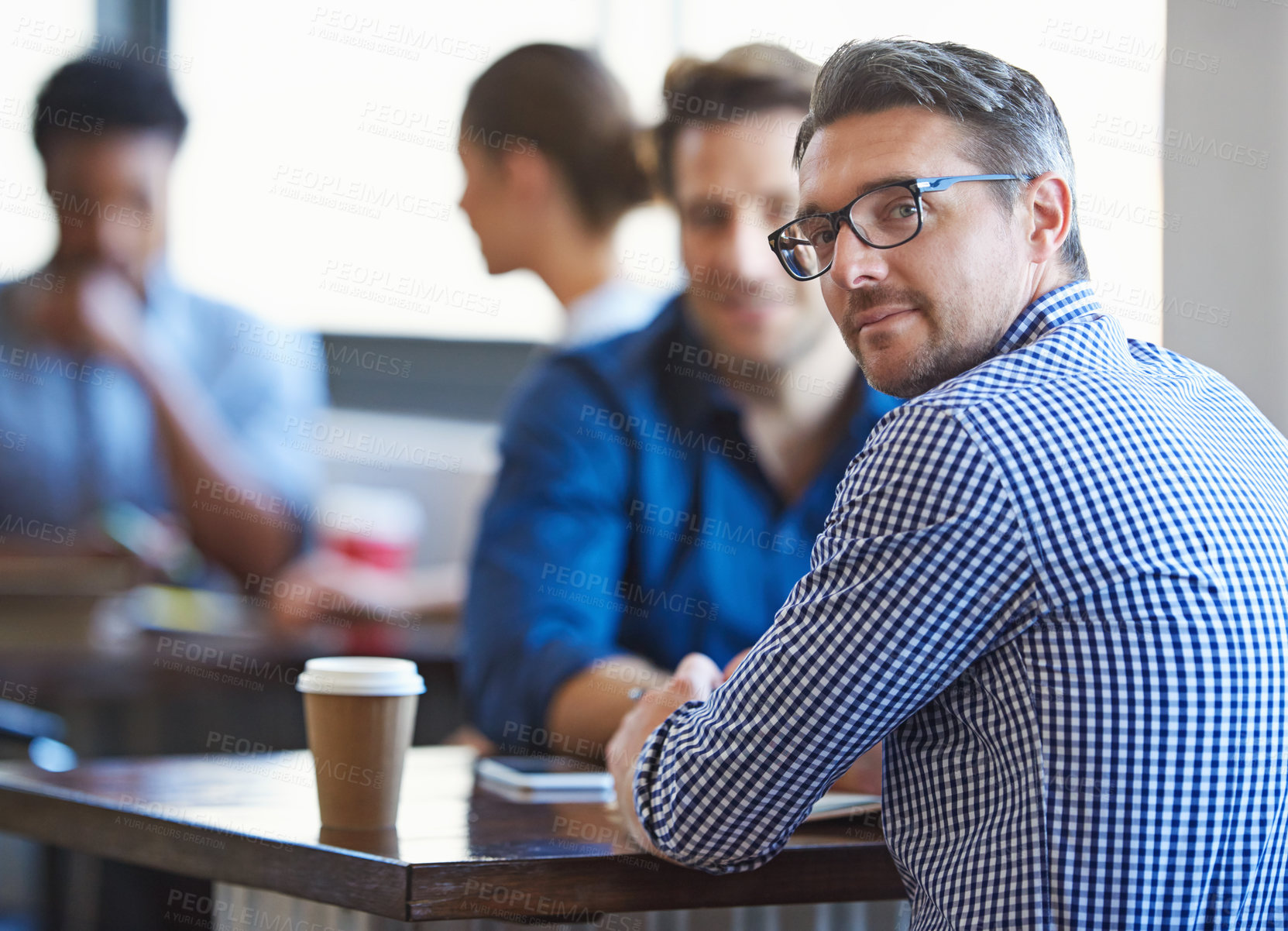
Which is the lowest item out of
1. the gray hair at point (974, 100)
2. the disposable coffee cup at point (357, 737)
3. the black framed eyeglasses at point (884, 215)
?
the disposable coffee cup at point (357, 737)

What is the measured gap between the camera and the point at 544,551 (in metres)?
1.98

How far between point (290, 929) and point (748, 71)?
161 centimetres

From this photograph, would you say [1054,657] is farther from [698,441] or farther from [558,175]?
[558,175]

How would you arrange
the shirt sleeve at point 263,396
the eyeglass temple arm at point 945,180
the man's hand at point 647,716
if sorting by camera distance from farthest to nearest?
the shirt sleeve at point 263,396, the man's hand at point 647,716, the eyeglass temple arm at point 945,180

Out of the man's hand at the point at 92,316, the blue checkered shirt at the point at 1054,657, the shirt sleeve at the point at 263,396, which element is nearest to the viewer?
the blue checkered shirt at the point at 1054,657

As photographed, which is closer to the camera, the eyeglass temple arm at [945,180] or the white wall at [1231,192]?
the eyeglass temple arm at [945,180]

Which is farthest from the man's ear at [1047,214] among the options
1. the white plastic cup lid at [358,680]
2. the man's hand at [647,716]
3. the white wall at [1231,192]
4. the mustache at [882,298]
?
the white wall at [1231,192]

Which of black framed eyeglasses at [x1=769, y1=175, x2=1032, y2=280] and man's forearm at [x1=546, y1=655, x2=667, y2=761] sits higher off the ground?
black framed eyeglasses at [x1=769, y1=175, x2=1032, y2=280]

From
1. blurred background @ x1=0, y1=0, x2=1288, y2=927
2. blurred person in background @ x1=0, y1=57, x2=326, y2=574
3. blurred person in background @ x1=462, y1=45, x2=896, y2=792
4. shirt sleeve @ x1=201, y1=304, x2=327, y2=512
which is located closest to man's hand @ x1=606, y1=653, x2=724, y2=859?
blurred person in background @ x1=462, y1=45, x2=896, y2=792

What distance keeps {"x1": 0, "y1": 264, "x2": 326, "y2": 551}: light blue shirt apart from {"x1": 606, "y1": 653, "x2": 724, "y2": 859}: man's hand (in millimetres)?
2526

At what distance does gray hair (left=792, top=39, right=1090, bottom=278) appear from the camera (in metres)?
1.04

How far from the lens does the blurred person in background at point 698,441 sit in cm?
200

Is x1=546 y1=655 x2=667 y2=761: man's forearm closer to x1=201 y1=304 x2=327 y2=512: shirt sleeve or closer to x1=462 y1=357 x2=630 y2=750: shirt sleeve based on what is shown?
x1=462 y1=357 x2=630 y2=750: shirt sleeve

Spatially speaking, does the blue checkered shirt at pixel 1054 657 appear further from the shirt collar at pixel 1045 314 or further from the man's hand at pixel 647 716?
the man's hand at pixel 647 716
